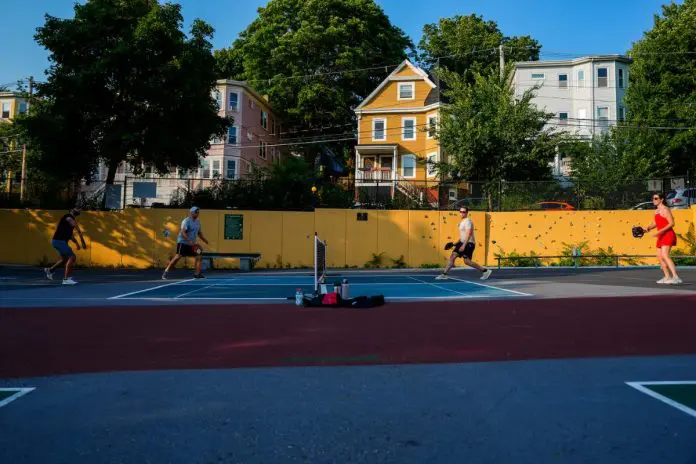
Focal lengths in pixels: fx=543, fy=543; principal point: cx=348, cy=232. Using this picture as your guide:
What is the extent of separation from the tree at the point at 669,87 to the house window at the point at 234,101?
98.1ft

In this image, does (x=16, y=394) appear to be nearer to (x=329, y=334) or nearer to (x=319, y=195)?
(x=329, y=334)

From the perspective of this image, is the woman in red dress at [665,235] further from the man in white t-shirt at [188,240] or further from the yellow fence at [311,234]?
the man in white t-shirt at [188,240]

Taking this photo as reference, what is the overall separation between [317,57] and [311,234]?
33173 mm

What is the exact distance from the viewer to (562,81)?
1864 inches

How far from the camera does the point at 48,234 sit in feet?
70.7

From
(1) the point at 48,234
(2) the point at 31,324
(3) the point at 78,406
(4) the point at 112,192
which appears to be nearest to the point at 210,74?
(4) the point at 112,192

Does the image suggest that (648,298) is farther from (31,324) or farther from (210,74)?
(210,74)

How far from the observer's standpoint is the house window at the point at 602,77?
150 feet

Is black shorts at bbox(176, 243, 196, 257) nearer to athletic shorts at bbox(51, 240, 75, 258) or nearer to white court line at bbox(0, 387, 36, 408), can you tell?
athletic shorts at bbox(51, 240, 75, 258)

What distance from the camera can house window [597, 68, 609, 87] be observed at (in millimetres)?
45737

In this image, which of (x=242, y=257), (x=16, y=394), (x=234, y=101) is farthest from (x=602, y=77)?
(x=16, y=394)

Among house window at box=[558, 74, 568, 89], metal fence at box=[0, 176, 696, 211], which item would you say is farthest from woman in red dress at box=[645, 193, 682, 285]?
house window at box=[558, 74, 568, 89]

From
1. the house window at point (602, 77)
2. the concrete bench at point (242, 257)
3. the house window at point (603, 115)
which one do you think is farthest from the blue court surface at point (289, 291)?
the house window at point (602, 77)

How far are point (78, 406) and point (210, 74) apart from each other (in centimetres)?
2112
